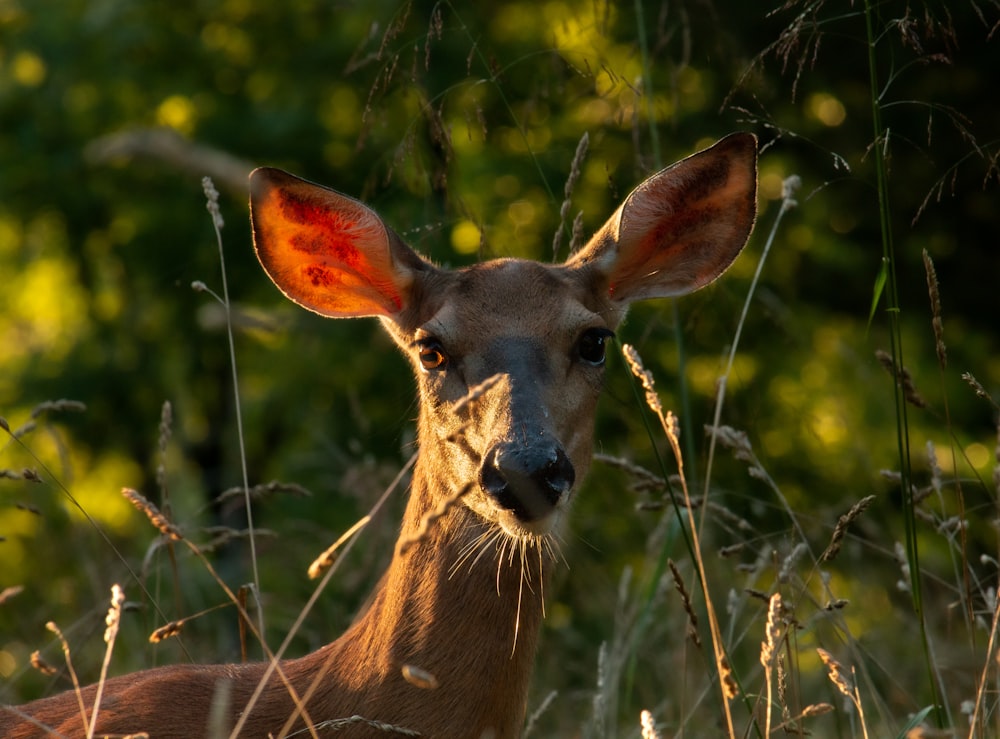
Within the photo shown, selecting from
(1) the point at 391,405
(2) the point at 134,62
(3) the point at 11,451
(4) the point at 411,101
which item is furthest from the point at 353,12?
(3) the point at 11,451

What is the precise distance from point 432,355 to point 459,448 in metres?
0.41

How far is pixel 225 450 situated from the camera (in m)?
13.1

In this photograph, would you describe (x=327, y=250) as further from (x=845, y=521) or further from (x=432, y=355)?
(x=845, y=521)

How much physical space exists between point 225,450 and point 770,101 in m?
6.71

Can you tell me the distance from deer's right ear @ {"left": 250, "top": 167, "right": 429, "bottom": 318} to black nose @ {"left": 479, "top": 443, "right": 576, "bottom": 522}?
3.99 feet

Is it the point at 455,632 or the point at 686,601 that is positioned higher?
the point at 686,601

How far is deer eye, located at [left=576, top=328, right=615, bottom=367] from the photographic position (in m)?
4.21

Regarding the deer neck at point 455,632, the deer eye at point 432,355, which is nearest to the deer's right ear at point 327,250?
the deer eye at point 432,355

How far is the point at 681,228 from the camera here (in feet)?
15.4

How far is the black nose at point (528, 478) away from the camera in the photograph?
11.1 feet

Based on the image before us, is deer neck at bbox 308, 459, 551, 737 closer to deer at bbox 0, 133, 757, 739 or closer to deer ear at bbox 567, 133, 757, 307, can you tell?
deer at bbox 0, 133, 757, 739

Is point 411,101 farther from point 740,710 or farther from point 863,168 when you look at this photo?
point 740,710

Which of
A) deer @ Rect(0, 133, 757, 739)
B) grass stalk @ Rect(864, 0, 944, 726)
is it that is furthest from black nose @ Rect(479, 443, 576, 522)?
grass stalk @ Rect(864, 0, 944, 726)

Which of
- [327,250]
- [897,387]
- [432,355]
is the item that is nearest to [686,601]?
[897,387]
